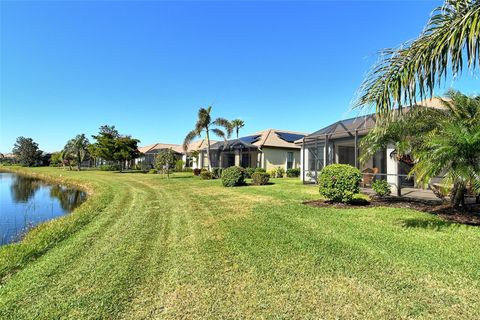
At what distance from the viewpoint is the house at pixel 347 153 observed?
13448mm

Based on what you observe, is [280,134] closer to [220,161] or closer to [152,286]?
[220,161]

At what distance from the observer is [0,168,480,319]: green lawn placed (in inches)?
126

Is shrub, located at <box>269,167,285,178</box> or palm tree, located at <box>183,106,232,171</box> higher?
palm tree, located at <box>183,106,232,171</box>

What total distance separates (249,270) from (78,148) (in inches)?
1980

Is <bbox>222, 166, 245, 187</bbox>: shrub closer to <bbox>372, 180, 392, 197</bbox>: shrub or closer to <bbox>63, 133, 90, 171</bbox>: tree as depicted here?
<bbox>372, 180, 392, 197</bbox>: shrub

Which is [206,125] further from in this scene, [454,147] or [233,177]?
[454,147]

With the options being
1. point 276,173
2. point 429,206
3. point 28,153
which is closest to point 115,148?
point 276,173

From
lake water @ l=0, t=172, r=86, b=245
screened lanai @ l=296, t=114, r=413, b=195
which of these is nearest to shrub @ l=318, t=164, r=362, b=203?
screened lanai @ l=296, t=114, r=413, b=195

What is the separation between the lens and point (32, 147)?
6769cm

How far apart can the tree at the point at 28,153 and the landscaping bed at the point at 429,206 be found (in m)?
77.9

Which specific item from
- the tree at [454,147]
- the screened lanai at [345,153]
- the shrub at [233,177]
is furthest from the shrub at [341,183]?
the shrub at [233,177]

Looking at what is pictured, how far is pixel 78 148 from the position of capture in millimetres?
46219

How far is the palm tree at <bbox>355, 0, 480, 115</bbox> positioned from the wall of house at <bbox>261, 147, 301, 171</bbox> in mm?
21408

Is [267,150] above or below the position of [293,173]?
above
